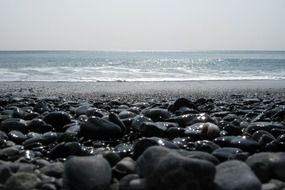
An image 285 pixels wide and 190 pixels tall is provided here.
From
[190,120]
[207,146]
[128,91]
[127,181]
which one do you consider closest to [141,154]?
[207,146]

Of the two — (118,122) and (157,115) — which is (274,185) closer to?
(118,122)

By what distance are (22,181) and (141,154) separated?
1071mm

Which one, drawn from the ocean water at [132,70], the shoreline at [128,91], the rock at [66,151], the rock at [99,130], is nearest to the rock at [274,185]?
the rock at [66,151]

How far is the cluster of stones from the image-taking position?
2447mm

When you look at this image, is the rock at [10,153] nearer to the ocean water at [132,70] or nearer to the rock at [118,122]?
the rock at [118,122]

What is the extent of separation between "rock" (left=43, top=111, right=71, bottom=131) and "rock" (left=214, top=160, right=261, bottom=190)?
9.21ft

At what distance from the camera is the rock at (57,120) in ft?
16.3

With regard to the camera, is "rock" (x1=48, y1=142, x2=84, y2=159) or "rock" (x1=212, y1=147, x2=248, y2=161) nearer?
"rock" (x1=212, y1=147, x2=248, y2=161)

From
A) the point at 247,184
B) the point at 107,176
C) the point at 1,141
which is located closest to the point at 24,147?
the point at 1,141

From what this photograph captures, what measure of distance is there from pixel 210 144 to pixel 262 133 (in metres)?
0.67

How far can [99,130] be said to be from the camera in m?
4.32

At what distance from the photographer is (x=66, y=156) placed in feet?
11.7

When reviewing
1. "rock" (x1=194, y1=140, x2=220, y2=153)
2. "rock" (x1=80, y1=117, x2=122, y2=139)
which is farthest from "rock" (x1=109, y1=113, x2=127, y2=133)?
"rock" (x1=194, y1=140, x2=220, y2=153)

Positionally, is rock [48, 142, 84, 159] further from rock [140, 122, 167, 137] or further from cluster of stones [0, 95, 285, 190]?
rock [140, 122, 167, 137]
